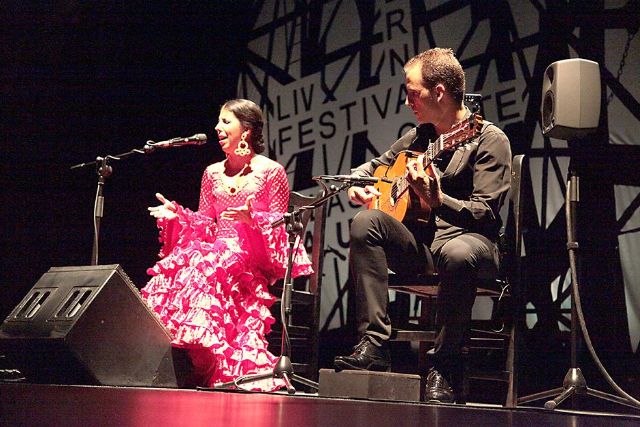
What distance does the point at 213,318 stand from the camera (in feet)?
11.9

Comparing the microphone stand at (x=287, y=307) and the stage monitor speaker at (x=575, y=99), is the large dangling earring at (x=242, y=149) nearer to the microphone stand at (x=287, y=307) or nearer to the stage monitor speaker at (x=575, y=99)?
the microphone stand at (x=287, y=307)

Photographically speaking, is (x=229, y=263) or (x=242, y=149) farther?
(x=242, y=149)

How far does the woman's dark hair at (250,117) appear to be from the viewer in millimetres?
4117

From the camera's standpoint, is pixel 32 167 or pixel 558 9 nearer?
pixel 558 9

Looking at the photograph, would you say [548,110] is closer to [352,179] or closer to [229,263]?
[352,179]

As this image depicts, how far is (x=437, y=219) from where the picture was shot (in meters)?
3.07

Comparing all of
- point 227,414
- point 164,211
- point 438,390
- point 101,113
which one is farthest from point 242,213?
point 101,113

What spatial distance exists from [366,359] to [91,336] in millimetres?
1160

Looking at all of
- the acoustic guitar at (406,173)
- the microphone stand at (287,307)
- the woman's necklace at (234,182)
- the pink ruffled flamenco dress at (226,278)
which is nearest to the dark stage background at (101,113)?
the woman's necklace at (234,182)

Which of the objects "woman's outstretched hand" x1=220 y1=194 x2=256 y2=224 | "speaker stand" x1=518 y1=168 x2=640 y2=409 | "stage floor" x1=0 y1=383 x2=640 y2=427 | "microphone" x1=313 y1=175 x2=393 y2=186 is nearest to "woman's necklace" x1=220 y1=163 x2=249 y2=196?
"woman's outstretched hand" x1=220 y1=194 x2=256 y2=224

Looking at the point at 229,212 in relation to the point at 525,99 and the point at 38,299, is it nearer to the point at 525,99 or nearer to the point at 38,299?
the point at 38,299

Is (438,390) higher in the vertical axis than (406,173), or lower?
lower

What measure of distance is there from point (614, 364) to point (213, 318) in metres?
1.94

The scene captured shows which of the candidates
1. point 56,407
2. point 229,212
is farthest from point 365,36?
point 56,407
